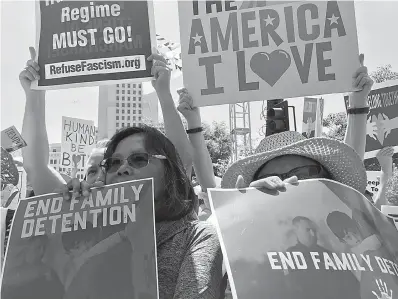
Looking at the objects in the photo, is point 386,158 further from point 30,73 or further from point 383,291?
point 383,291

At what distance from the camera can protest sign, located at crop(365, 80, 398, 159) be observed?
4281mm

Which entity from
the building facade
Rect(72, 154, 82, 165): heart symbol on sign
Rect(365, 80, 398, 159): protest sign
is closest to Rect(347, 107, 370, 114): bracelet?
Rect(365, 80, 398, 159): protest sign

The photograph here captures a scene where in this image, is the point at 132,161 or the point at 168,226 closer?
the point at 168,226

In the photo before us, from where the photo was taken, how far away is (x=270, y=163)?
1.78m

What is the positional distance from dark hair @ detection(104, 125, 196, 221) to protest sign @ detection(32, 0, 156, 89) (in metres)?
0.95

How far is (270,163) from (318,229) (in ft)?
1.67

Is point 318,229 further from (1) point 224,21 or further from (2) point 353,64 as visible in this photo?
(1) point 224,21

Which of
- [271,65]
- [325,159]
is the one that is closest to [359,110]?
[271,65]

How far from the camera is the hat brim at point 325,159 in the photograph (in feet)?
5.61

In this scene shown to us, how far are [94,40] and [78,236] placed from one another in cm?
174

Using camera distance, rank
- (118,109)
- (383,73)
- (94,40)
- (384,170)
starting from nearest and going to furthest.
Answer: (94,40) < (384,170) < (118,109) < (383,73)

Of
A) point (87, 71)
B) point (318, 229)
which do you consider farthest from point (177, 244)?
point (87, 71)

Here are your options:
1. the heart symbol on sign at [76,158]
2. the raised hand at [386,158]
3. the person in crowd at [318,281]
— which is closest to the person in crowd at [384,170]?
the raised hand at [386,158]

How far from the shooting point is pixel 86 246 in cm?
142
